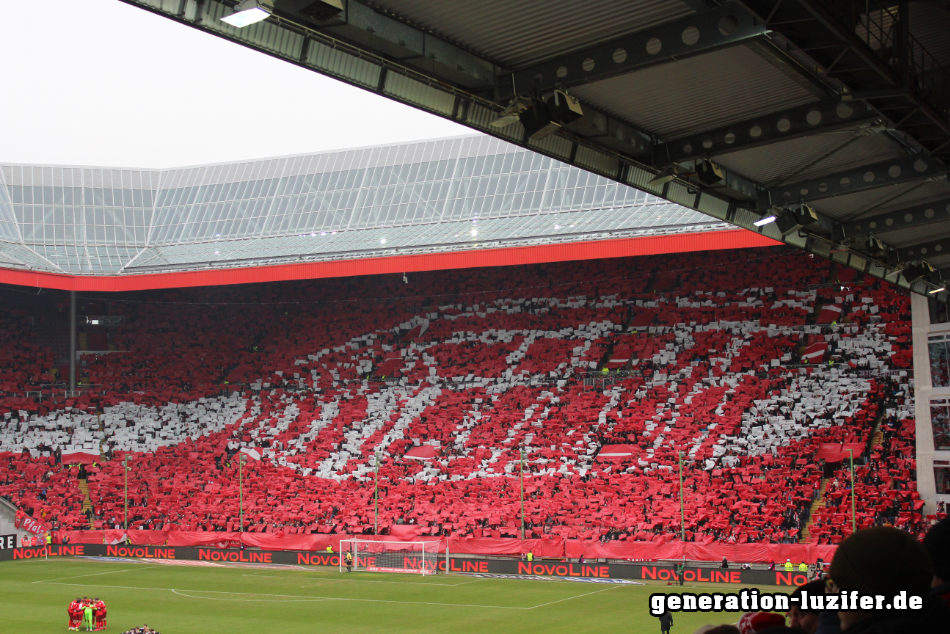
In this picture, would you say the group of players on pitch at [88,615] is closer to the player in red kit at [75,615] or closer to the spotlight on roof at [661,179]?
the player in red kit at [75,615]

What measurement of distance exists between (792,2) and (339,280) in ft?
170

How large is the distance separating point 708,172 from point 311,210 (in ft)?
153

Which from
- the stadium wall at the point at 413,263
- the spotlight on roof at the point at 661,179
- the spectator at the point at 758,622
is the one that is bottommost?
Answer: the spectator at the point at 758,622

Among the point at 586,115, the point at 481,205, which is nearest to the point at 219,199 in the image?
the point at 481,205

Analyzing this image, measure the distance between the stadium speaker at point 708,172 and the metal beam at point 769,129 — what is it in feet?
2.87

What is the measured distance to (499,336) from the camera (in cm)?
5375

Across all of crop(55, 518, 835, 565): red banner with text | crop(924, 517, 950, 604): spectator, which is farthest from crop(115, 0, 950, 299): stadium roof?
crop(55, 518, 835, 565): red banner with text

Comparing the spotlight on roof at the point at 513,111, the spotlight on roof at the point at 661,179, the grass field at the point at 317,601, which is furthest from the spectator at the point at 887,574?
the grass field at the point at 317,601

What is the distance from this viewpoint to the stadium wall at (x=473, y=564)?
34.2 m

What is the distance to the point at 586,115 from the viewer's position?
46.1 ft

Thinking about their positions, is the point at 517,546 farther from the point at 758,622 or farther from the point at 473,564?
the point at 758,622

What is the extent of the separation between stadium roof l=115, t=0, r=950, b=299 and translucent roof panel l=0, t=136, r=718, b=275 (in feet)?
109

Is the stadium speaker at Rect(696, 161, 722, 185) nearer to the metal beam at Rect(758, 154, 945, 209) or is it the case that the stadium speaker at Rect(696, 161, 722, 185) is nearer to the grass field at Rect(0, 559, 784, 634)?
the metal beam at Rect(758, 154, 945, 209)

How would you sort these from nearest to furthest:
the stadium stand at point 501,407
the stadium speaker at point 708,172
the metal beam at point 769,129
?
the metal beam at point 769,129
the stadium speaker at point 708,172
the stadium stand at point 501,407
